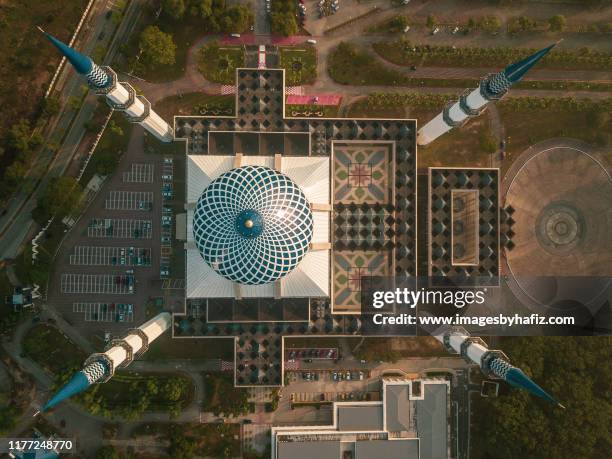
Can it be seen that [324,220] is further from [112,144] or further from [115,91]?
[112,144]

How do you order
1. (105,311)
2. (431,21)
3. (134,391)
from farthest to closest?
(431,21) → (105,311) → (134,391)

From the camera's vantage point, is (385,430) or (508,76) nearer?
(508,76)

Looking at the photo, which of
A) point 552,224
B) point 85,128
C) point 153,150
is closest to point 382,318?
point 552,224

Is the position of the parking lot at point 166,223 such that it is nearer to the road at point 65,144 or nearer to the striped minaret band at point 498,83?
the road at point 65,144

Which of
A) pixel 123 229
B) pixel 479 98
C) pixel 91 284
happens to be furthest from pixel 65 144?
Answer: pixel 479 98

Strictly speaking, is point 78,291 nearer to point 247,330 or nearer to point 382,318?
point 247,330

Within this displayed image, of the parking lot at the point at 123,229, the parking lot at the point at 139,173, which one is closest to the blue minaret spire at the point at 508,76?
the parking lot at the point at 139,173

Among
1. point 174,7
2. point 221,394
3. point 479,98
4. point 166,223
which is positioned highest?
point 174,7
